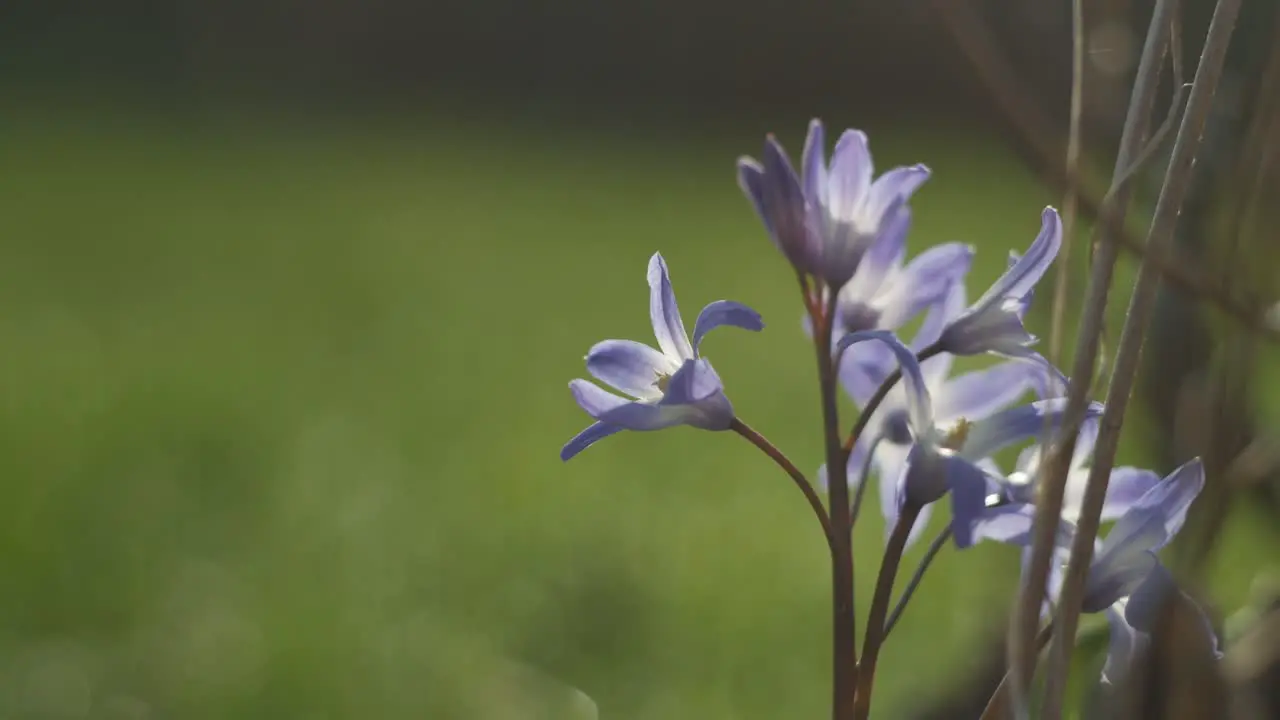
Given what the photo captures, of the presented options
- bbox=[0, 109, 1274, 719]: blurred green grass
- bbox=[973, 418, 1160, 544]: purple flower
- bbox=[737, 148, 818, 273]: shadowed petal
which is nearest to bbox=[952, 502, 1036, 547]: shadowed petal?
bbox=[973, 418, 1160, 544]: purple flower

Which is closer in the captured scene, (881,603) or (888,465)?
(881,603)

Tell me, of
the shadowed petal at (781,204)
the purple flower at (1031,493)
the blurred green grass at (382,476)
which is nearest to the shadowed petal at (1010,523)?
the purple flower at (1031,493)

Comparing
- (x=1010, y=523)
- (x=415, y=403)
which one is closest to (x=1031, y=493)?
(x=1010, y=523)

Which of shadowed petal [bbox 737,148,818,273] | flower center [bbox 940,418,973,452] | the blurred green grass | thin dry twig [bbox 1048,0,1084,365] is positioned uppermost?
thin dry twig [bbox 1048,0,1084,365]

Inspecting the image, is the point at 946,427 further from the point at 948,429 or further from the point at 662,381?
the point at 662,381

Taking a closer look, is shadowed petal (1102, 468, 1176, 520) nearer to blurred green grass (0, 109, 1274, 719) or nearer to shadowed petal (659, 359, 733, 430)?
shadowed petal (659, 359, 733, 430)

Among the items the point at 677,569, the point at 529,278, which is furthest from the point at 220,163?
the point at 677,569

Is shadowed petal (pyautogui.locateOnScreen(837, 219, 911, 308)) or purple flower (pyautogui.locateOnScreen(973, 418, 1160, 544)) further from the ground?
shadowed petal (pyautogui.locateOnScreen(837, 219, 911, 308))
